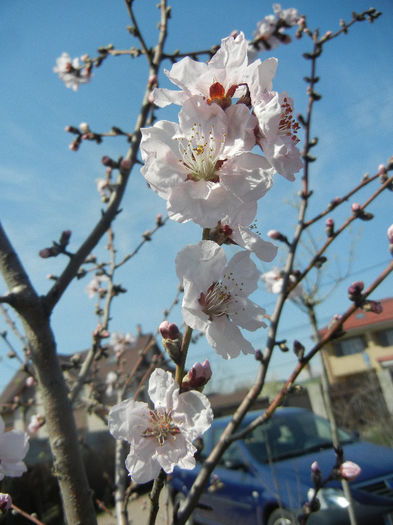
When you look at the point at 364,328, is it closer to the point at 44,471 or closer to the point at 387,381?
the point at 387,381

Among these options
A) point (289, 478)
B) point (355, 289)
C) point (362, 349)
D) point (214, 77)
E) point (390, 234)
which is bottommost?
point (289, 478)

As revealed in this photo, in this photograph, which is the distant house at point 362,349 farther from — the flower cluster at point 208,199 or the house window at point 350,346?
the flower cluster at point 208,199

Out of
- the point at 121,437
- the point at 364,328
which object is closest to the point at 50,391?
the point at 121,437

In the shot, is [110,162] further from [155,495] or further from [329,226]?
[155,495]

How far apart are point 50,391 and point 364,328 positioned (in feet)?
73.7

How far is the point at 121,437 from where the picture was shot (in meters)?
0.95

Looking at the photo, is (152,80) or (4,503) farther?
(152,80)

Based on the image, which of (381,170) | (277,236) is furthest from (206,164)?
(277,236)

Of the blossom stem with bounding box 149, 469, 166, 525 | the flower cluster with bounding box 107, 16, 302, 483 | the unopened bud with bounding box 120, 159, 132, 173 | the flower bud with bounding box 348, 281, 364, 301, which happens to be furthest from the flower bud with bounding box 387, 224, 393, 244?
the unopened bud with bounding box 120, 159, 132, 173

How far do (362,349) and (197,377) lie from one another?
24206 millimetres

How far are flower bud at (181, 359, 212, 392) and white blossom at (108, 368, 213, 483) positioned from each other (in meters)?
0.04

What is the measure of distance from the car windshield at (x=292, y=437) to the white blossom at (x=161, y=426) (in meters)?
3.82

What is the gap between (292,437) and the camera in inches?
191

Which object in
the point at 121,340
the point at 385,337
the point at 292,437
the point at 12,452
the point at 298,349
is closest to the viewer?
the point at 12,452
